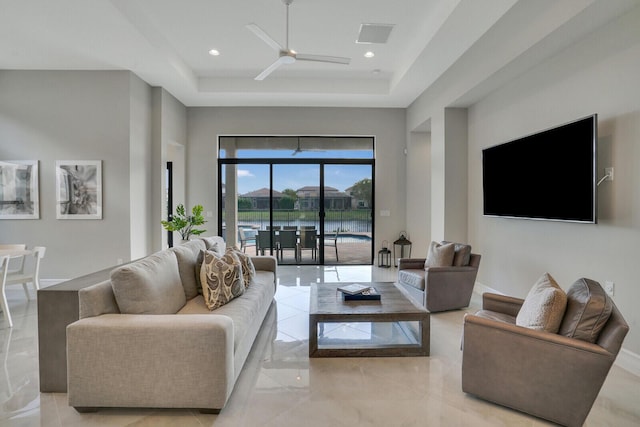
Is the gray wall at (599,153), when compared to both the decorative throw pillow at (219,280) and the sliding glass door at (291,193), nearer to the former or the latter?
the sliding glass door at (291,193)

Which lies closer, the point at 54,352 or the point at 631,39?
the point at 54,352

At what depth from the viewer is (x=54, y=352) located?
2.17 metres

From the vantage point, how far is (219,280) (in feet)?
9.06

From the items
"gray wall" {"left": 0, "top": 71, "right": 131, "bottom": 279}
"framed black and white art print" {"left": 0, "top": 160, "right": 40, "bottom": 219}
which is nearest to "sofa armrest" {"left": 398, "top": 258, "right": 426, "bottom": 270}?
"gray wall" {"left": 0, "top": 71, "right": 131, "bottom": 279}

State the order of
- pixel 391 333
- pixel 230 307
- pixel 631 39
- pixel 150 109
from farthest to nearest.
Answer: pixel 150 109 < pixel 391 333 < pixel 230 307 < pixel 631 39

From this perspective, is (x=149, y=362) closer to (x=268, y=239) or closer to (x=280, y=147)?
(x=268, y=239)

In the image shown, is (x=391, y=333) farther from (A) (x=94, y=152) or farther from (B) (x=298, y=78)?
(A) (x=94, y=152)

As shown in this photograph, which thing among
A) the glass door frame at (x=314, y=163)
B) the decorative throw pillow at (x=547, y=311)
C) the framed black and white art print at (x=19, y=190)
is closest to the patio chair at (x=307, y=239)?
the glass door frame at (x=314, y=163)

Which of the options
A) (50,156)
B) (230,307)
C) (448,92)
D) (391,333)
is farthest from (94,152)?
(448,92)

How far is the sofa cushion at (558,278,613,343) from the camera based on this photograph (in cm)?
181

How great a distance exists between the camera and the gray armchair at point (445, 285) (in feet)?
12.4

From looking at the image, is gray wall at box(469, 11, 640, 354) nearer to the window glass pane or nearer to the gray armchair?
the gray armchair

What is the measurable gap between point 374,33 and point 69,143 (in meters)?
4.66

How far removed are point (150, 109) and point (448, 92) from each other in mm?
4800
